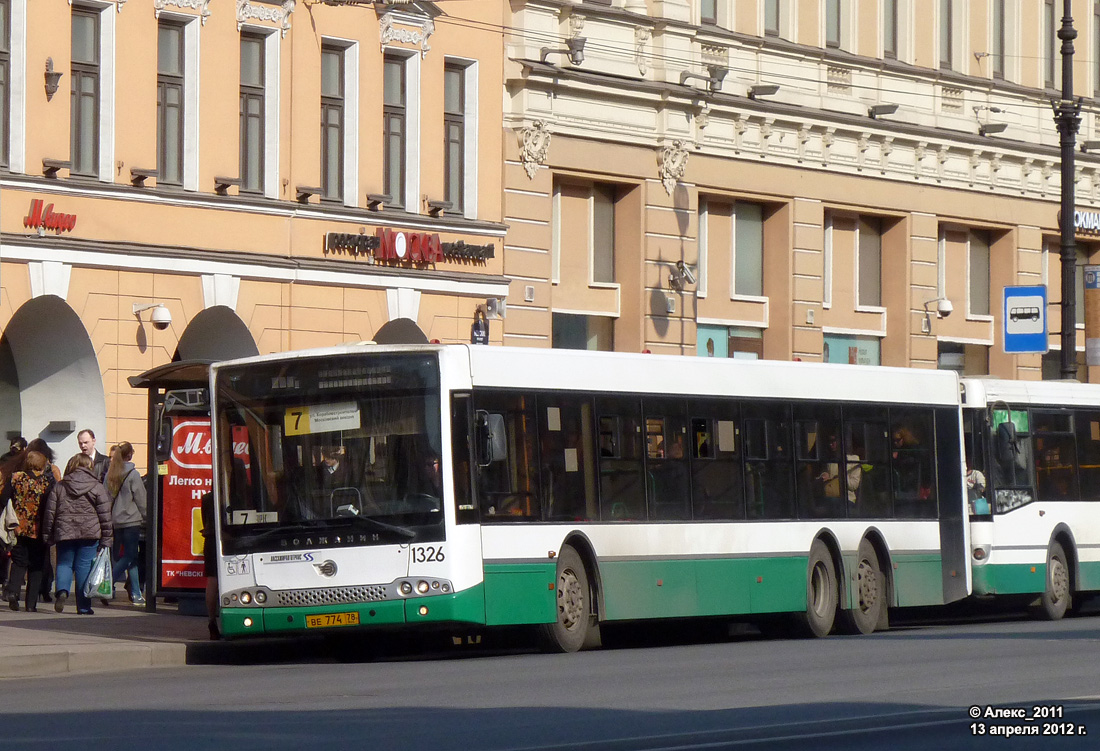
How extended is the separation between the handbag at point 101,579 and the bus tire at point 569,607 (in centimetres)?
591

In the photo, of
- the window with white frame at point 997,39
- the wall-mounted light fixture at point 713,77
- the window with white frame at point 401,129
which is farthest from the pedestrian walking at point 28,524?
the window with white frame at point 997,39

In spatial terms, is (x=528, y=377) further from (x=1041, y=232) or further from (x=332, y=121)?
(x=1041, y=232)

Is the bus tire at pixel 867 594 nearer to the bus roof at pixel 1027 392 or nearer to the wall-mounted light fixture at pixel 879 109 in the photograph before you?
the bus roof at pixel 1027 392

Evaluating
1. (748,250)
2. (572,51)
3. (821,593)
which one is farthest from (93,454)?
(748,250)

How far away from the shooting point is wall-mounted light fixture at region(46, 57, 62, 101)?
91.5 feet

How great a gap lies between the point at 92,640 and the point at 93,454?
6.29 metres

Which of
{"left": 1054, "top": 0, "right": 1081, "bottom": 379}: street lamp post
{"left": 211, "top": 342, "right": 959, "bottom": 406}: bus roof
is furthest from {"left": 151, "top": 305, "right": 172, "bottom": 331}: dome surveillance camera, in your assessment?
{"left": 1054, "top": 0, "right": 1081, "bottom": 379}: street lamp post

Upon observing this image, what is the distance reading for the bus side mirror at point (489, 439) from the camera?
18.8m

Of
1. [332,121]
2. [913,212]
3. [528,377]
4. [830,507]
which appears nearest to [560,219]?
[332,121]

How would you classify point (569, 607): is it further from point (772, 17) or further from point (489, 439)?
point (772, 17)

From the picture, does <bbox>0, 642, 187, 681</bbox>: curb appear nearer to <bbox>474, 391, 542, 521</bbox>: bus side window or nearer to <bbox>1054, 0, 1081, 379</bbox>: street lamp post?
<bbox>474, 391, 542, 521</bbox>: bus side window

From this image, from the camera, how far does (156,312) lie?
29281 millimetres

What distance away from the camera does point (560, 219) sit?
117 feet

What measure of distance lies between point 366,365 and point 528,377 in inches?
64.5
